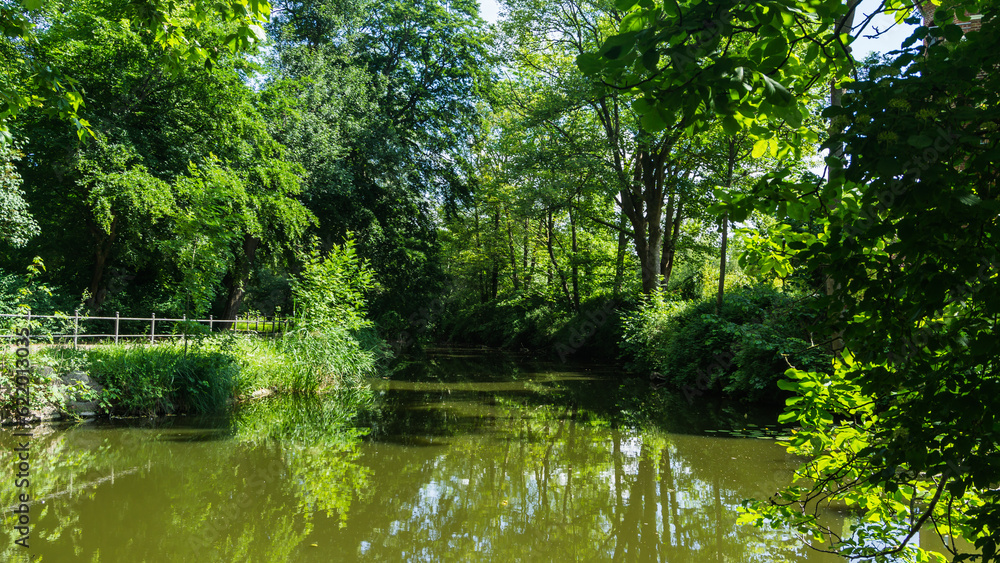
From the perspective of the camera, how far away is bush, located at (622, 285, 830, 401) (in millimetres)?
9734

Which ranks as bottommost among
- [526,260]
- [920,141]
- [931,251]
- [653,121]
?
[931,251]

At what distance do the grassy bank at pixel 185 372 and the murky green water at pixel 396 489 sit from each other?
58 cm

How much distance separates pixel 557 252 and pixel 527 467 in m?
22.4

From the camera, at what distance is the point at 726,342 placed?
1204 centimetres

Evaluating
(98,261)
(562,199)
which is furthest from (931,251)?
(98,261)

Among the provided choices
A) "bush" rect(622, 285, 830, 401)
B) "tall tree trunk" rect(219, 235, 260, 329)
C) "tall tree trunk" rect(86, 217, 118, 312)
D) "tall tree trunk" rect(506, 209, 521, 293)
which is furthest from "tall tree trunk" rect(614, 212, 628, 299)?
"tall tree trunk" rect(86, 217, 118, 312)

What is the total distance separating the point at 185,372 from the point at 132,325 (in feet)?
28.9

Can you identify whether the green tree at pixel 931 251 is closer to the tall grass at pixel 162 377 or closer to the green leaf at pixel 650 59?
the green leaf at pixel 650 59

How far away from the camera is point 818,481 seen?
2121 mm

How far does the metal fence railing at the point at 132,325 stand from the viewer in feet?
31.1

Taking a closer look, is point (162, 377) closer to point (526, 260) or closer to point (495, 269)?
point (495, 269)

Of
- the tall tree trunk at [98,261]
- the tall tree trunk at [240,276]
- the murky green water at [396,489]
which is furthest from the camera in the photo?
the tall tree trunk at [240,276]

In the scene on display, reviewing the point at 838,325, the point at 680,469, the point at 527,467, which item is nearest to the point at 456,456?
the point at 527,467

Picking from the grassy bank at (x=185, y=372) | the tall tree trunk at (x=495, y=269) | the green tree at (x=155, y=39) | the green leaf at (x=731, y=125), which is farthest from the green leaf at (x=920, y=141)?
the tall tree trunk at (x=495, y=269)
